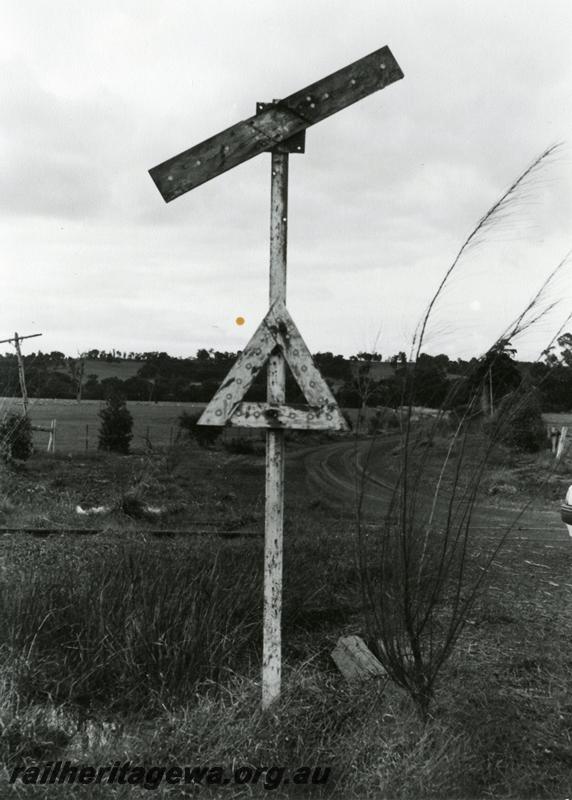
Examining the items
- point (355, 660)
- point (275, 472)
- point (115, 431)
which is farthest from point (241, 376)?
point (115, 431)

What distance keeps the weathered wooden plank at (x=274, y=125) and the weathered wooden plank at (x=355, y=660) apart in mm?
2474

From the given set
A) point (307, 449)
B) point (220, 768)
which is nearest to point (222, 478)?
point (307, 449)

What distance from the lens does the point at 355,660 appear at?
378cm

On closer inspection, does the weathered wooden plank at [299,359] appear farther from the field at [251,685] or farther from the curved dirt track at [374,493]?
the field at [251,685]

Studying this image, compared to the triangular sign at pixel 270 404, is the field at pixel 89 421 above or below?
below

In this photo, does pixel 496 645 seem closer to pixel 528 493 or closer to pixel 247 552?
pixel 247 552

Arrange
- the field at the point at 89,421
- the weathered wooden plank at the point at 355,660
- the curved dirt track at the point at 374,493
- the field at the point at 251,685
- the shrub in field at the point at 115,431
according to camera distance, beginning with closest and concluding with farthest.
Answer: the field at the point at 251,685
the weathered wooden plank at the point at 355,660
the curved dirt track at the point at 374,493
the shrub in field at the point at 115,431
the field at the point at 89,421

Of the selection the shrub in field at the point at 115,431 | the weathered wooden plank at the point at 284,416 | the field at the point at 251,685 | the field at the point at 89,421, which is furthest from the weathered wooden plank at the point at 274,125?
the field at the point at 89,421

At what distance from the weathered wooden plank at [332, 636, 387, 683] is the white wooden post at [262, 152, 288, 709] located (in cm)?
54

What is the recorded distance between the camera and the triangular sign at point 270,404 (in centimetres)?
322

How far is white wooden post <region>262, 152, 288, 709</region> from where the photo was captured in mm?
3264

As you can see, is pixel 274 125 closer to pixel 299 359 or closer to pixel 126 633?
pixel 299 359

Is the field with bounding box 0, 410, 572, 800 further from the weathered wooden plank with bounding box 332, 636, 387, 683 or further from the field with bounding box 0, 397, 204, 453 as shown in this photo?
the field with bounding box 0, 397, 204, 453

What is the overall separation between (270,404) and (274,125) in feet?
4.12
